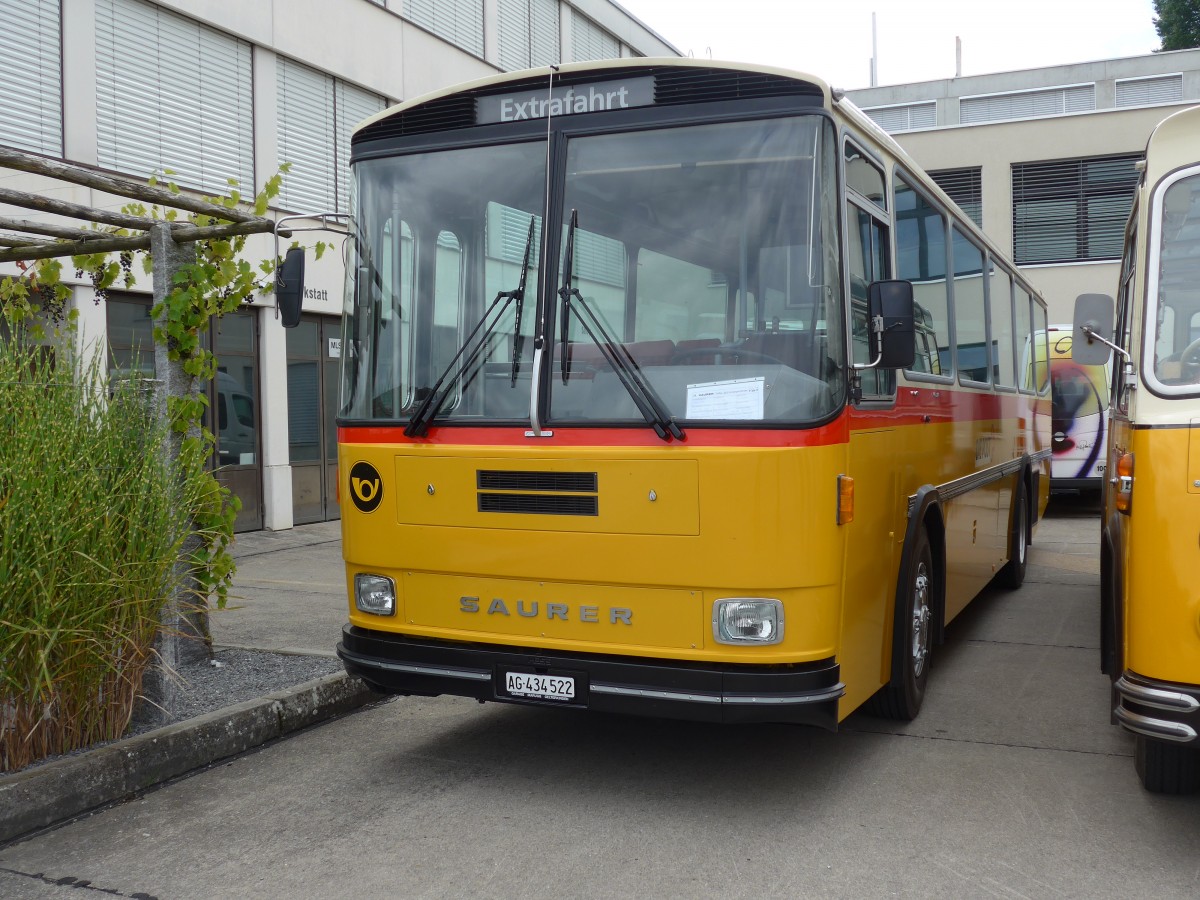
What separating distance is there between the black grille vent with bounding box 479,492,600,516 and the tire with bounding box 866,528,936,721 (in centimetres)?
179

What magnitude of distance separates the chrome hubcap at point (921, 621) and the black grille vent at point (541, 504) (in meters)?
2.04

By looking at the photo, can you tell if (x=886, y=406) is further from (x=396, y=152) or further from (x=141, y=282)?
(x=141, y=282)

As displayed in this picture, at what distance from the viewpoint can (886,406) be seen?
5.38m

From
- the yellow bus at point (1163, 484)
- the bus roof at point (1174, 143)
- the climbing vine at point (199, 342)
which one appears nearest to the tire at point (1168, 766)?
the yellow bus at point (1163, 484)

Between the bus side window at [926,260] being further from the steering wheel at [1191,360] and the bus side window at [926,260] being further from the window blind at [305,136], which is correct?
the window blind at [305,136]

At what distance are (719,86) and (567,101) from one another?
2.17ft

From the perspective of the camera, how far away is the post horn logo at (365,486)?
520cm

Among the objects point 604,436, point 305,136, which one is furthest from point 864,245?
point 305,136

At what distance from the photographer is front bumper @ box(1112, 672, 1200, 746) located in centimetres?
402

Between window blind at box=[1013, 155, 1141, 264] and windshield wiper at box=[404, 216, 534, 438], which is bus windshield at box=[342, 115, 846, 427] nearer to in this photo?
windshield wiper at box=[404, 216, 534, 438]

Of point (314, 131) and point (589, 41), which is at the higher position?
point (589, 41)

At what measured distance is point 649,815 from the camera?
4.79 m

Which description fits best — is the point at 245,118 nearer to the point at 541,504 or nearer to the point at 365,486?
the point at 365,486

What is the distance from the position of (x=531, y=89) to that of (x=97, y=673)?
3.13 meters
